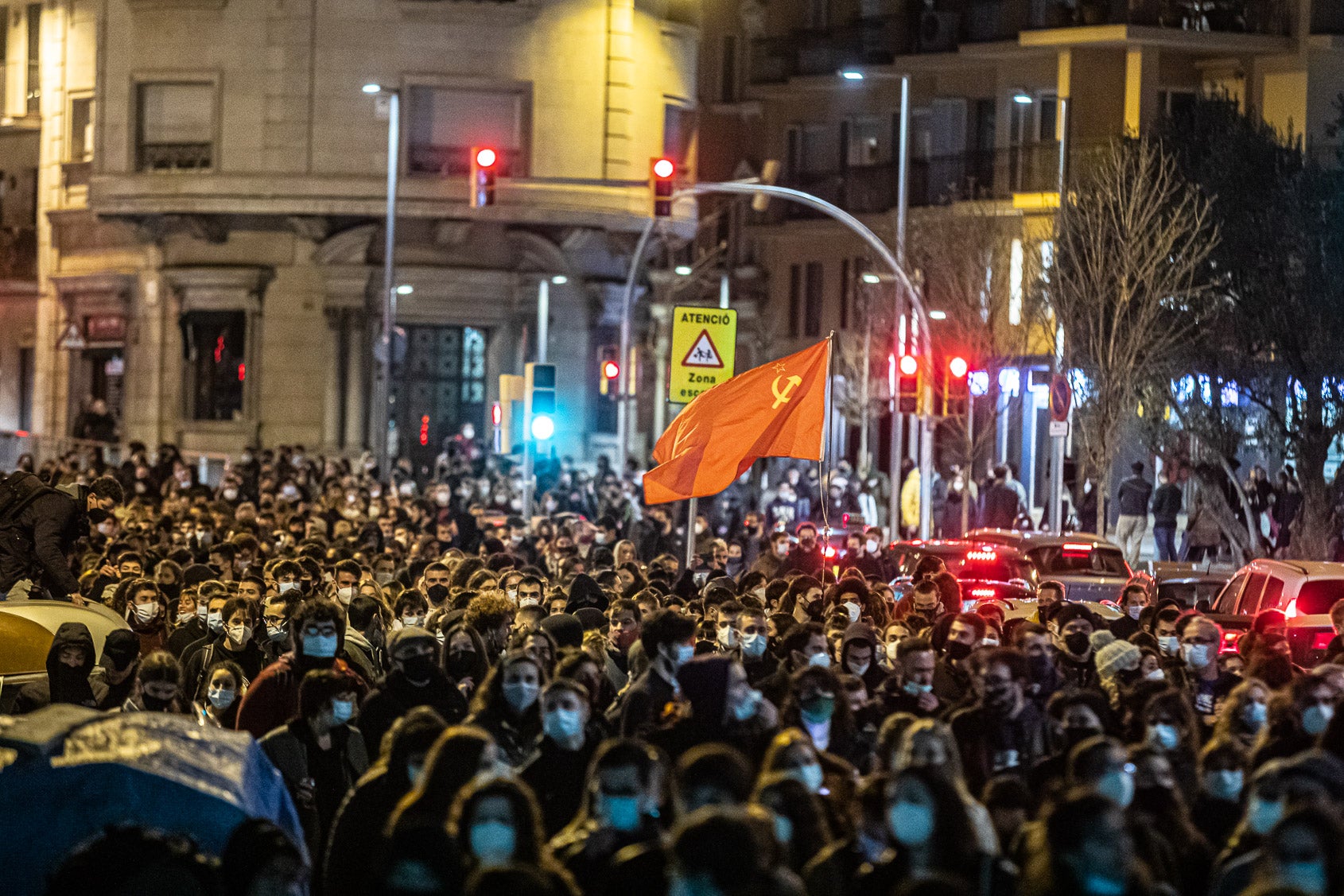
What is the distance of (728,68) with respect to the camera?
206ft

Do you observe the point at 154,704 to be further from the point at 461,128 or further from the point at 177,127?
the point at 177,127

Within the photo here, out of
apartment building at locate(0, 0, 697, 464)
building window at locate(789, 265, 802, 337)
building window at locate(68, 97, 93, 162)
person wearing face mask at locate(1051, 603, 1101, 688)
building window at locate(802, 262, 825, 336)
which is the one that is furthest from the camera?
building window at locate(789, 265, 802, 337)

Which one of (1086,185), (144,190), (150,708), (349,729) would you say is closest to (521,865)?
(349,729)

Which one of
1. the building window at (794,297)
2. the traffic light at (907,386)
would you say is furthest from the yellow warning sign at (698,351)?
the building window at (794,297)

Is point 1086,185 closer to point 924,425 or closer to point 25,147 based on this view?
point 924,425

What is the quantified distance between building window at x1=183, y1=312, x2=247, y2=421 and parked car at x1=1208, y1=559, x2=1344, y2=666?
27627mm

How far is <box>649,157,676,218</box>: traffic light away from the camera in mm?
28406

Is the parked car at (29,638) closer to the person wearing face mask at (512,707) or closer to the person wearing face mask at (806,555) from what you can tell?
the person wearing face mask at (512,707)

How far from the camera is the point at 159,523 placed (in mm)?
22516

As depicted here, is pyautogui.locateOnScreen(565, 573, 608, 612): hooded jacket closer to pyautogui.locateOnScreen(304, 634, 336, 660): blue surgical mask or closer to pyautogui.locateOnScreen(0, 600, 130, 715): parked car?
pyautogui.locateOnScreen(0, 600, 130, 715): parked car

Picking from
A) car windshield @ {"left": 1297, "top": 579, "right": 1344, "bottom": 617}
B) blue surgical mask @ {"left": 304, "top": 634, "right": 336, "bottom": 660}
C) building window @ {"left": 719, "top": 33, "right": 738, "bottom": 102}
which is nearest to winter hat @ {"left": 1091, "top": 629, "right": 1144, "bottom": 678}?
blue surgical mask @ {"left": 304, "top": 634, "right": 336, "bottom": 660}

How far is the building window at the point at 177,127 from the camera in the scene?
140 ft

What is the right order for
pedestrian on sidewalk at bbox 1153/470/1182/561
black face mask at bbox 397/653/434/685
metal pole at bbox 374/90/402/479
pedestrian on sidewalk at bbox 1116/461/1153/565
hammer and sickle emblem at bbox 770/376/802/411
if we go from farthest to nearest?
metal pole at bbox 374/90/402/479 < pedestrian on sidewalk at bbox 1116/461/1153/565 < pedestrian on sidewalk at bbox 1153/470/1182/561 < hammer and sickle emblem at bbox 770/376/802/411 < black face mask at bbox 397/653/434/685

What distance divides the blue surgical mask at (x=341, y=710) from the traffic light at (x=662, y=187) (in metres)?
18.9
